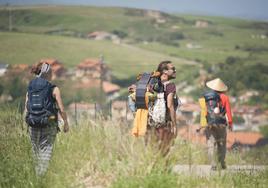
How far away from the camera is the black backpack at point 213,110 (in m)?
10.2

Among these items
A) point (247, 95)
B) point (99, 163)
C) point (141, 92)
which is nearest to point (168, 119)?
point (141, 92)

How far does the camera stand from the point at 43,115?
8.35m

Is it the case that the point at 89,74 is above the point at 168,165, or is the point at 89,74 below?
below

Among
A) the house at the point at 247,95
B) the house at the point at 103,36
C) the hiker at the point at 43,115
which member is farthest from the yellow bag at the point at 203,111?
the house at the point at 103,36

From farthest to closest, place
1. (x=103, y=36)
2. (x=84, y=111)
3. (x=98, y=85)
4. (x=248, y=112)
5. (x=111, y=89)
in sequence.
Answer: (x=103, y=36) → (x=248, y=112) → (x=111, y=89) → (x=98, y=85) → (x=84, y=111)

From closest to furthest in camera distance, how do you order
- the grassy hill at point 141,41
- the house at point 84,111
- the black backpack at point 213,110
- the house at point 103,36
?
the black backpack at point 213,110 < the house at point 84,111 < the grassy hill at point 141,41 < the house at point 103,36

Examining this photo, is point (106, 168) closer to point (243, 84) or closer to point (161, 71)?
point (161, 71)

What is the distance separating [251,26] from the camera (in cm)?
13912

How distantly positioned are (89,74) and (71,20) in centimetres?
5171

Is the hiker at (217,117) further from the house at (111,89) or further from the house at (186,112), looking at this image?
the house at (111,89)

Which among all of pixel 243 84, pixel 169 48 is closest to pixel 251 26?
pixel 169 48

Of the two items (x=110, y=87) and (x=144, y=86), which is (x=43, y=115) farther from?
(x=110, y=87)

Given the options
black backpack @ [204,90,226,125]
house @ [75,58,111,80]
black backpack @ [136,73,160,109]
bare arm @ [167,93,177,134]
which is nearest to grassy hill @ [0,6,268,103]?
house @ [75,58,111,80]

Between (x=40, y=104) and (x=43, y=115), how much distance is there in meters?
0.14
